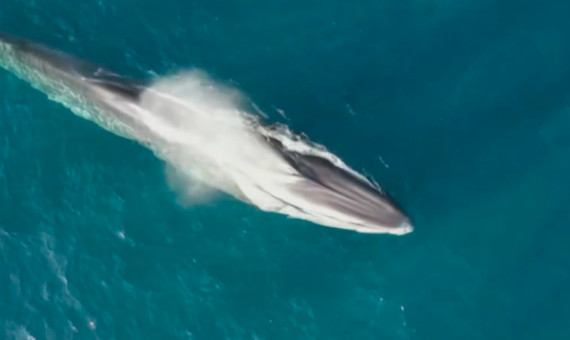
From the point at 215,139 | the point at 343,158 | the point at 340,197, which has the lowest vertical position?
the point at 340,197

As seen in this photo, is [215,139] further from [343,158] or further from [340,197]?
[340,197]

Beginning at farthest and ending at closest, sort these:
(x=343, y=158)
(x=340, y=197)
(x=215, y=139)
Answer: (x=343, y=158)
(x=215, y=139)
(x=340, y=197)

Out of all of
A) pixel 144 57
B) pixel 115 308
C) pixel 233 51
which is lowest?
pixel 115 308

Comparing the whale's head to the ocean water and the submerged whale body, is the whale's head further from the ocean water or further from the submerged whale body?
the ocean water

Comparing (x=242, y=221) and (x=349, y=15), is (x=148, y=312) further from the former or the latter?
(x=349, y=15)

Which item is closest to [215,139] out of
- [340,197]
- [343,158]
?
[343,158]

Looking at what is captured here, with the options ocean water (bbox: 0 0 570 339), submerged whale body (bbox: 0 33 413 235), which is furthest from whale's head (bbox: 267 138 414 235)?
ocean water (bbox: 0 0 570 339)

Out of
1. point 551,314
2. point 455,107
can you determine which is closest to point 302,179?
point 455,107
